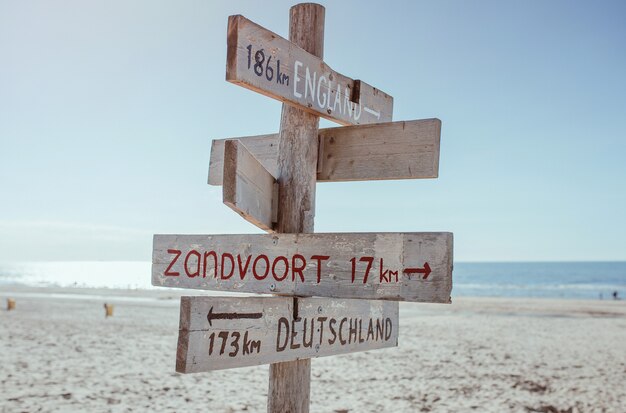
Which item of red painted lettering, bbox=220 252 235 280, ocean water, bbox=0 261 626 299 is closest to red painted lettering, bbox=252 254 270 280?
red painted lettering, bbox=220 252 235 280

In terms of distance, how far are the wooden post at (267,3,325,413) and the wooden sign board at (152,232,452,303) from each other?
323mm

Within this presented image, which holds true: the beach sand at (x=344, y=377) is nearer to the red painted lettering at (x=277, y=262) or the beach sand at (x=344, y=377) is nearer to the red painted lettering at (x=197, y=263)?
the red painted lettering at (x=197, y=263)

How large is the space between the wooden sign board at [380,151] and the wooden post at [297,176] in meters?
0.11

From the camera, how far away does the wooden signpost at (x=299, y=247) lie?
2271 mm

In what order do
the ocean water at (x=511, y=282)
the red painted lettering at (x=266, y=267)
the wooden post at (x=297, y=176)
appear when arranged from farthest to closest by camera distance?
the ocean water at (x=511, y=282) < the wooden post at (x=297, y=176) < the red painted lettering at (x=266, y=267)

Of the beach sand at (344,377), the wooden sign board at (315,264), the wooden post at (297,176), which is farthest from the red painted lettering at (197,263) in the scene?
the beach sand at (344,377)

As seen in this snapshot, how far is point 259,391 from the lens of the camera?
7723mm

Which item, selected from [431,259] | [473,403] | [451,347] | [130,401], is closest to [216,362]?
[431,259]

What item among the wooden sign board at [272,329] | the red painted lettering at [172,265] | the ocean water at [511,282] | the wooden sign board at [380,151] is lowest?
the ocean water at [511,282]

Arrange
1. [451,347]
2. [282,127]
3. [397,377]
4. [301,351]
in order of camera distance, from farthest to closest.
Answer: [451,347] → [397,377] → [282,127] → [301,351]

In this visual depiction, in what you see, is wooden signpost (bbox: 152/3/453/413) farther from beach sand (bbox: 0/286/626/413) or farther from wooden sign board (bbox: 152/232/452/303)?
beach sand (bbox: 0/286/626/413)

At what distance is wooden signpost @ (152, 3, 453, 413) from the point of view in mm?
2271

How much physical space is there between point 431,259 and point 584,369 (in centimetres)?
911

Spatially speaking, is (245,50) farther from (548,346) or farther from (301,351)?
(548,346)
